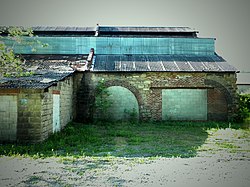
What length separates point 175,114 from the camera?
50.3 ft

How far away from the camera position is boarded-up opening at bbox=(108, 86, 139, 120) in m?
15.1

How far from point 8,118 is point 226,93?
41.0ft

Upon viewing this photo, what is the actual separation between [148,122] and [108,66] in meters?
4.38

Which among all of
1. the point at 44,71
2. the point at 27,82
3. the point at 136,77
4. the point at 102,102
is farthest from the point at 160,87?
the point at 27,82

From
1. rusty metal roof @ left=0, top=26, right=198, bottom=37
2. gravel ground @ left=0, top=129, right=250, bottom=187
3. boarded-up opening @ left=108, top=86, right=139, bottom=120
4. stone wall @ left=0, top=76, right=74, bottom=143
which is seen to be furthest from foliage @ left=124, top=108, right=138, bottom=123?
rusty metal roof @ left=0, top=26, right=198, bottom=37

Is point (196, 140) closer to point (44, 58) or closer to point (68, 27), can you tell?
point (44, 58)

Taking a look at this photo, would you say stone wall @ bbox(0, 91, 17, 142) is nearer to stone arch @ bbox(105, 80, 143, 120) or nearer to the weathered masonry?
the weathered masonry

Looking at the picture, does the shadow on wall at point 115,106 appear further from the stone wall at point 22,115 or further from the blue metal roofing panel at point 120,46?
the stone wall at point 22,115

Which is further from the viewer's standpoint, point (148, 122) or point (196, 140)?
point (148, 122)

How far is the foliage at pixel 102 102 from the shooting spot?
1507cm

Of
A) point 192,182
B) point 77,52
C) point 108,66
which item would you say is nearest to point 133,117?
point 108,66

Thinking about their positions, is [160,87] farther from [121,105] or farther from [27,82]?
[27,82]

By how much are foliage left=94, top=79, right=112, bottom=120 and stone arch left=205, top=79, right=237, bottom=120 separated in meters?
6.34

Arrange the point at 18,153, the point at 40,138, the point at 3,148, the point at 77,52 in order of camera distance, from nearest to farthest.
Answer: the point at 18,153 → the point at 3,148 → the point at 40,138 → the point at 77,52
